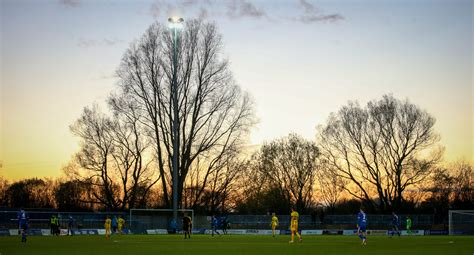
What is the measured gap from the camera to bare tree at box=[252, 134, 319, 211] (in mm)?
86375

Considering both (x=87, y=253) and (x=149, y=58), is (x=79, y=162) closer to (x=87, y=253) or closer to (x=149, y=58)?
(x=149, y=58)

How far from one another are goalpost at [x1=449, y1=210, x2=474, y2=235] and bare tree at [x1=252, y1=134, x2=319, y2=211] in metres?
26.1

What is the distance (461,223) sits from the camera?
61.8m

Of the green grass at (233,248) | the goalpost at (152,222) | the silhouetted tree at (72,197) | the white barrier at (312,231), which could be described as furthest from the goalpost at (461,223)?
the silhouetted tree at (72,197)

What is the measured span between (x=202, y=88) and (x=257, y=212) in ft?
94.0

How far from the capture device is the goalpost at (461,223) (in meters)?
60.9

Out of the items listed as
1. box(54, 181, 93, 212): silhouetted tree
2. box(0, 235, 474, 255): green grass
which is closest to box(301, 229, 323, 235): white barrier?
box(0, 235, 474, 255): green grass

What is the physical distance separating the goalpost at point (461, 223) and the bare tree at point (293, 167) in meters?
26.1

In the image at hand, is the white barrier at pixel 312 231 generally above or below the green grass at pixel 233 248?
below

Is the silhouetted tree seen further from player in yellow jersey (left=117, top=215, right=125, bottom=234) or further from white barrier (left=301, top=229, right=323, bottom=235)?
white barrier (left=301, top=229, right=323, bottom=235)

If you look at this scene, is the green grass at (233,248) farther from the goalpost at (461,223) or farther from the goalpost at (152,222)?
the goalpost at (461,223)

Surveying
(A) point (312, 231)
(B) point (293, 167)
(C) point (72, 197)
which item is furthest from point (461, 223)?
(C) point (72, 197)

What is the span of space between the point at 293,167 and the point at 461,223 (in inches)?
1158

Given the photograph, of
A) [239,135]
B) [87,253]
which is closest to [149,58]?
[239,135]
